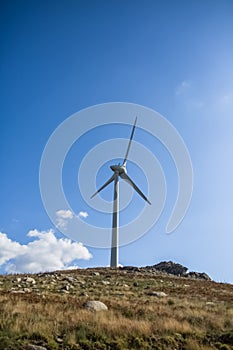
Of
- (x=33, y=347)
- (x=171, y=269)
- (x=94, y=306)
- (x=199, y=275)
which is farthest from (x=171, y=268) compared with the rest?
(x=33, y=347)

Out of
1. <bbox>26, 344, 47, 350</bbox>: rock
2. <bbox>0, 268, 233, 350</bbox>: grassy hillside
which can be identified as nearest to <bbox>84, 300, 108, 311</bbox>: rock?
<bbox>0, 268, 233, 350</bbox>: grassy hillside

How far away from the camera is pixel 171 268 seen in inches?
2315

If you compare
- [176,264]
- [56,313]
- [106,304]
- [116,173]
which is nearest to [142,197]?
[116,173]

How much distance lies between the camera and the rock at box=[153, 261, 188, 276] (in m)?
56.6

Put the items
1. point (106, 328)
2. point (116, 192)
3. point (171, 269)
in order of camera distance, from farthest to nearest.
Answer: point (116, 192), point (171, 269), point (106, 328)

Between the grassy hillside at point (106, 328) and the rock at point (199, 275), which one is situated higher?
the rock at point (199, 275)

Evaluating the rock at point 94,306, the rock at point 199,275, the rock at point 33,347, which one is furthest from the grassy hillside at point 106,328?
the rock at point 199,275

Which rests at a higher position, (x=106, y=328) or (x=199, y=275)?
(x=199, y=275)

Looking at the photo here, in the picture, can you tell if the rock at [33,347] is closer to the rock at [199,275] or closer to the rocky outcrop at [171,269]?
the rocky outcrop at [171,269]

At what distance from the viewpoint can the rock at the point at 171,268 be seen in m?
56.6

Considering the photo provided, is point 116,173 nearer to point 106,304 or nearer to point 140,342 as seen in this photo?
point 106,304

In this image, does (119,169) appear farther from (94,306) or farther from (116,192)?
(94,306)

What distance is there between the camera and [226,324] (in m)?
16.5

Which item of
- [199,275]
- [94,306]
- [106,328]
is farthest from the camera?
[199,275]
